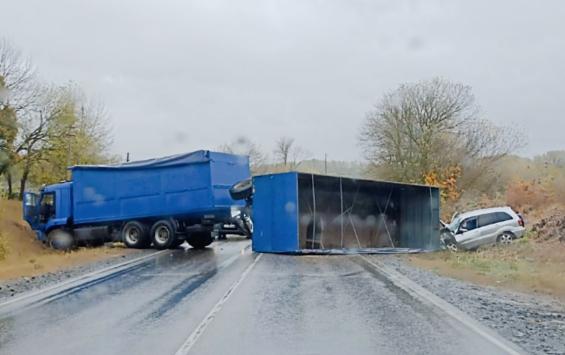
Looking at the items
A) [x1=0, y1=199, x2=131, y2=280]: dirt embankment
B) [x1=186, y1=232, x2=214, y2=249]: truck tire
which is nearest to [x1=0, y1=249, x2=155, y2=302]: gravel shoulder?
[x1=0, y1=199, x2=131, y2=280]: dirt embankment

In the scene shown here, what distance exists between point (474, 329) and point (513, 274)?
993 cm

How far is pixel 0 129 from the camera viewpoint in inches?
1705

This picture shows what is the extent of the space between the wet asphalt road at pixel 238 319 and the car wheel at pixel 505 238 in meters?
13.3

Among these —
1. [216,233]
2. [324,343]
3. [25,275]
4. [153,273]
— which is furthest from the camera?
[216,233]

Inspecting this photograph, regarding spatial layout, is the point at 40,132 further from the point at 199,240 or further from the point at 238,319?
the point at 238,319

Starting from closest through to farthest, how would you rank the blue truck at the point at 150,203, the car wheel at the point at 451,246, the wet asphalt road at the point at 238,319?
the wet asphalt road at the point at 238,319, the blue truck at the point at 150,203, the car wheel at the point at 451,246

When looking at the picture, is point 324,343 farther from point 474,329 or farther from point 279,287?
point 279,287

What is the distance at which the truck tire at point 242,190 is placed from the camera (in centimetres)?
2575

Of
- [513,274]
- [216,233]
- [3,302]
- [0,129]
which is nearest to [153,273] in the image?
[3,302]

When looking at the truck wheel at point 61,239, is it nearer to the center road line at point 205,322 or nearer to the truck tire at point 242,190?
the truck tire at point 242,190

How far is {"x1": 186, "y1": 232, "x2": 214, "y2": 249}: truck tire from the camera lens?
92.4 feet

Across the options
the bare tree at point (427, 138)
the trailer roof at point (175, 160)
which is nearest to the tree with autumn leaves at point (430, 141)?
the bare tree at point (427, 138)

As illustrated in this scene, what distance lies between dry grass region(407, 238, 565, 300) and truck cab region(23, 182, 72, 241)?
1492cm

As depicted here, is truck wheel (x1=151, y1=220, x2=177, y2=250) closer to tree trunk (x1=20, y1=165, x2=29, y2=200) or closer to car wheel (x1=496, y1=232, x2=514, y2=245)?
car wheel (x1=496, y1=232, x2=514, y2=245)
